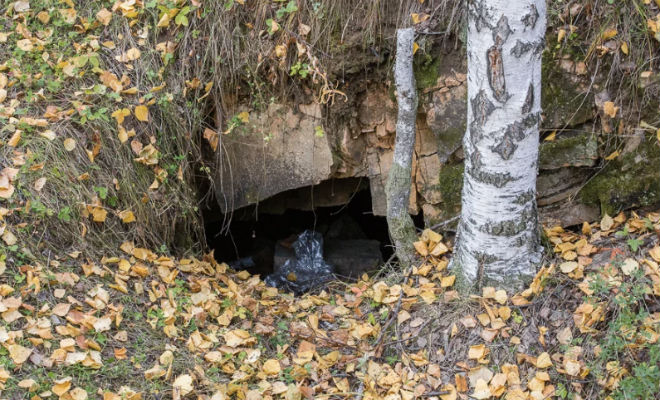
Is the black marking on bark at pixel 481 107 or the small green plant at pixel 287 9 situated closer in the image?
the black marking on bark at pixel 481 107

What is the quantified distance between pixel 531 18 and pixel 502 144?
526mm

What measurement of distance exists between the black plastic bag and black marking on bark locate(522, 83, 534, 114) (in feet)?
6.49

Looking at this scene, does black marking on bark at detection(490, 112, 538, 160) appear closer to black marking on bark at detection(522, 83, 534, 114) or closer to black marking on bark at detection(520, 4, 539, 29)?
black marking on bark at detection(522, 83, 534, 114)

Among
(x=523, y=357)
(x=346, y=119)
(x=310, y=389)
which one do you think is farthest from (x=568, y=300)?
(x=346, y=119)

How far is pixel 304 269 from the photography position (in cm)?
431

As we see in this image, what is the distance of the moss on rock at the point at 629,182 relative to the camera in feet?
9.89

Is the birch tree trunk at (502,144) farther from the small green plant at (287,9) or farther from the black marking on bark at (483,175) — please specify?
the small green plant at (287,9)

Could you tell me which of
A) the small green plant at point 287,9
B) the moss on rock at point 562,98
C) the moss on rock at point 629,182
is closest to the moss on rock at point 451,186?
the moss on rock at point 562,98

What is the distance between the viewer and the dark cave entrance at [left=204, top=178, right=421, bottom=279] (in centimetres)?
437

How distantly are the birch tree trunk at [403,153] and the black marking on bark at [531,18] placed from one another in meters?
0.61

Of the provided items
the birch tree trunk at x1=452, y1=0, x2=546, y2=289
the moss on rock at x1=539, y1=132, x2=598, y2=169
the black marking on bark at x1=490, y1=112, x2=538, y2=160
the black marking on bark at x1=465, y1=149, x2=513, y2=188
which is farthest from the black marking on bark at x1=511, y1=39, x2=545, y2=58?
the moss on rock at x1=539, y1=132, x2=598, y2=169

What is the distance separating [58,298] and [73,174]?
2.26 feet

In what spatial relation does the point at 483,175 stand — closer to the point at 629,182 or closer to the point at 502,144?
the point at 502,144

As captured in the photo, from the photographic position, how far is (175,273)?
320cm
